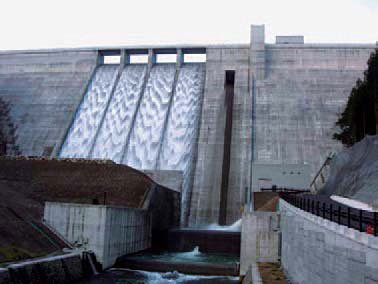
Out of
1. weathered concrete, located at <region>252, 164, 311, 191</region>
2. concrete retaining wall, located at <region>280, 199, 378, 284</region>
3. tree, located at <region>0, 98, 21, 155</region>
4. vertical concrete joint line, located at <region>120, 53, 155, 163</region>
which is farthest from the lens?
tree, located at <region>0, 98, 21, 155</region>

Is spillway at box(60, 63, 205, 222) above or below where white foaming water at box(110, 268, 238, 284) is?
above

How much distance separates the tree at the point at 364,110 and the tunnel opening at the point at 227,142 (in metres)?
11.4

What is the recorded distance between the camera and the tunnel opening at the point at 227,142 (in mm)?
41156

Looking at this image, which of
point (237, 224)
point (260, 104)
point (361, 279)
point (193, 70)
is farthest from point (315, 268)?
point (193, 70)

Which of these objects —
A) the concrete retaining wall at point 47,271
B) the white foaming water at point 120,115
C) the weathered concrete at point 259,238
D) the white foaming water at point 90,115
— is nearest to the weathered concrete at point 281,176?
the weathered concrete at point 259,238

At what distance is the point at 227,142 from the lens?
4697 cm

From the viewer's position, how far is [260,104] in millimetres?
50844

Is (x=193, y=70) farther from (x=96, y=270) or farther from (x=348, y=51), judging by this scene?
(x=96, y=270)

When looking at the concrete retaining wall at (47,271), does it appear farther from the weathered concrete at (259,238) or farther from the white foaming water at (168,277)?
the weathered concrete at (259,238)

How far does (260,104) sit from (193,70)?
11.5 m

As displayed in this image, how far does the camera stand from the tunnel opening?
1620 inches

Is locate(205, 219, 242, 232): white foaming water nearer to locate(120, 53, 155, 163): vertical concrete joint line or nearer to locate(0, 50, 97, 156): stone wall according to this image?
locate(120, 53, 155, 163): vertical concrete joint line

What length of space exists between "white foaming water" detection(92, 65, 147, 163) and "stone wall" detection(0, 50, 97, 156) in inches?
178

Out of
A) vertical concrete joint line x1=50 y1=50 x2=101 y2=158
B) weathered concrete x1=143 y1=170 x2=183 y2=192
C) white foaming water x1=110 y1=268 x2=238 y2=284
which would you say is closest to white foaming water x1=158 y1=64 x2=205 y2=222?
weathered concrete x1=143 y1=170 x2=183 y2=192
